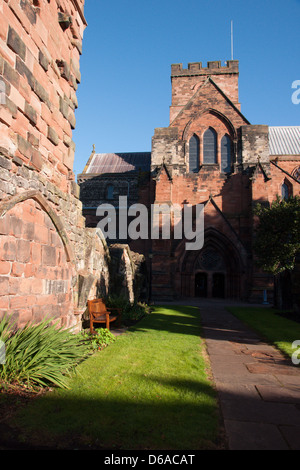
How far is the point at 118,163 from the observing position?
114 ft

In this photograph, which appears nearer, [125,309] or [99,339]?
[99,339]

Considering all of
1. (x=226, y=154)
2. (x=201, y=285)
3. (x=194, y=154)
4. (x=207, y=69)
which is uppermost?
(x=207, y=69)

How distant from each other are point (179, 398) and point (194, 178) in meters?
22.9

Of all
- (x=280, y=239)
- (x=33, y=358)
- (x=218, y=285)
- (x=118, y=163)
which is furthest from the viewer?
(x=118, y=163)

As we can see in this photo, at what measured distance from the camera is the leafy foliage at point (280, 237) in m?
15.4

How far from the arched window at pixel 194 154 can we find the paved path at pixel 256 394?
66.6 ft

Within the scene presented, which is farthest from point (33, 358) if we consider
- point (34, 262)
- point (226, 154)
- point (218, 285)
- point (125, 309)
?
point (226, 154)

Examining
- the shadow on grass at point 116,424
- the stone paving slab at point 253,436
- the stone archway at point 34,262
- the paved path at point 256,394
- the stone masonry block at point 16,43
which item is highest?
the stone masonry block at point 16,43

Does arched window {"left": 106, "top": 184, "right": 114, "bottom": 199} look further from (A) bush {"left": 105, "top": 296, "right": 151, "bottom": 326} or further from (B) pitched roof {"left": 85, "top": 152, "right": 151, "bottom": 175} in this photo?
(A) bush {"left": 105, "top": 296, "right": 151, "bottom": 326}

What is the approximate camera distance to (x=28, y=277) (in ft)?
15.7

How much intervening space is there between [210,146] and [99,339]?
22702 millimetres

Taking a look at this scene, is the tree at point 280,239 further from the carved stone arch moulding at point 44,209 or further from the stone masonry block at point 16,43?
the stone masonry block at point 16,43

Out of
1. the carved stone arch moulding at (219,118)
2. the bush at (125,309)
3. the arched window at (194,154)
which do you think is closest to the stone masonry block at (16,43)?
the bush at (125,309)

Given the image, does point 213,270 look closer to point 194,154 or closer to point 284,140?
point 194,154
